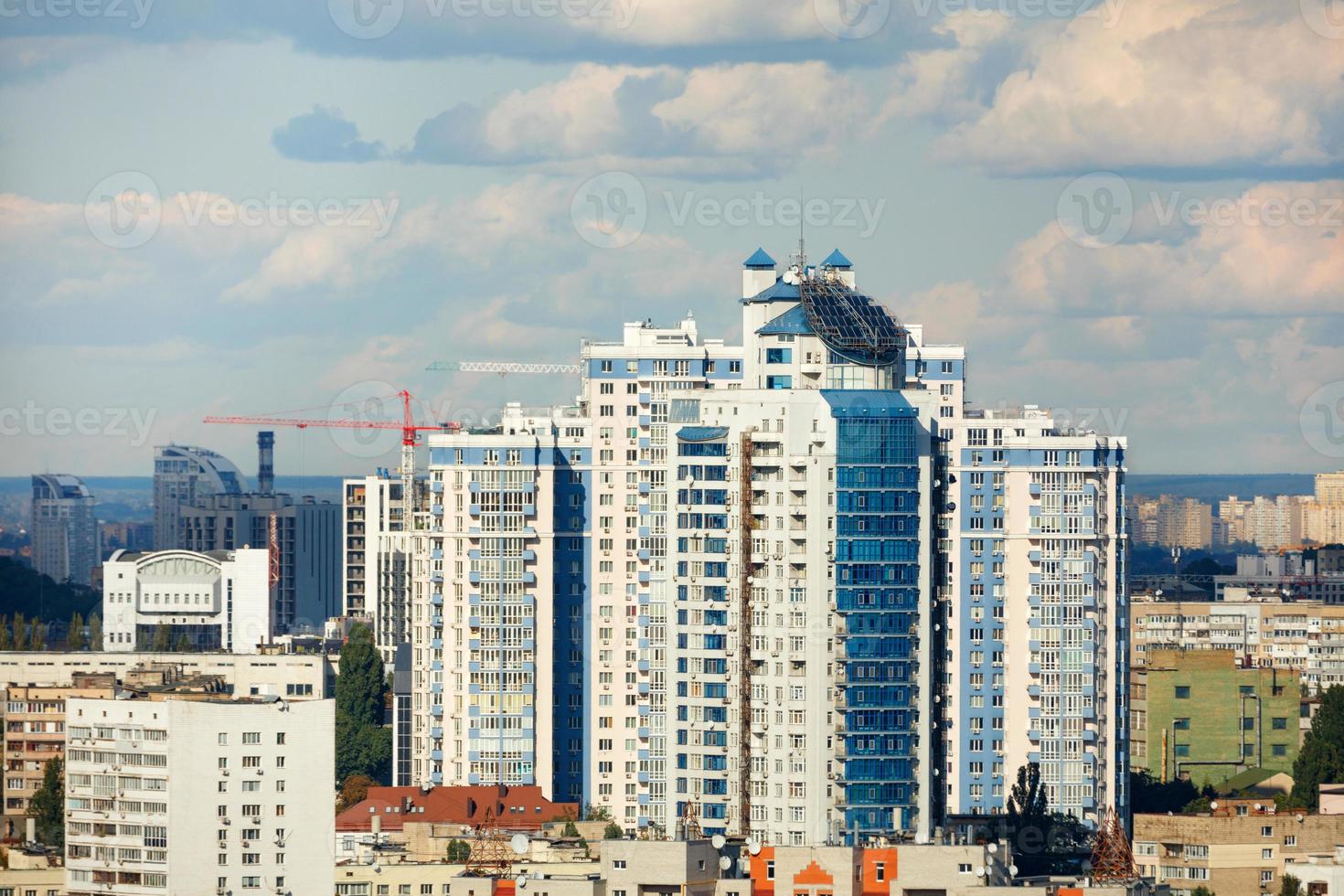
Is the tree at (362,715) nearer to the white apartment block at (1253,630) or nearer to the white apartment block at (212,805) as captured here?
the white apartment block at (1253,630)

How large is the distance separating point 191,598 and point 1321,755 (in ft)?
171

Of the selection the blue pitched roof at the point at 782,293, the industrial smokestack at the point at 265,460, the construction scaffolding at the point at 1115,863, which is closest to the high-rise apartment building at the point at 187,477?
the industrial smokestack at the point at 265,460

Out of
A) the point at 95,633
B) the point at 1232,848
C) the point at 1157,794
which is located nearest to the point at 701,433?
the point at 1232,848

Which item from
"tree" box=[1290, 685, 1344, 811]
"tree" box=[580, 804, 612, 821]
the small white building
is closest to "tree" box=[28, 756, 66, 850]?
"tree" box=[580, 804, 612, 821]

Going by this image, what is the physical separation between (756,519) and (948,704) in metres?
15.5

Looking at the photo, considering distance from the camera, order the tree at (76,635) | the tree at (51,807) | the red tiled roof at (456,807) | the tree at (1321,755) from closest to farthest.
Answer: the tree at (51,807) → the red tiled roof at (456,807) → the tree at (1321,755) → the tree at (76,635)

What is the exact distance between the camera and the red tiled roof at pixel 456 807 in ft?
257

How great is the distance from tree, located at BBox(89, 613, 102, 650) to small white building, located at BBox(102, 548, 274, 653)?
0.37m

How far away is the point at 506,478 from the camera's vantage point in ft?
283

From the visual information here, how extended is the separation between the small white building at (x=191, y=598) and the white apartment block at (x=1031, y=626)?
4527cm

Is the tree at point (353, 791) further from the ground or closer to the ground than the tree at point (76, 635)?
closer to the ground

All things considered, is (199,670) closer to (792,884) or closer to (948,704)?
(948,704)

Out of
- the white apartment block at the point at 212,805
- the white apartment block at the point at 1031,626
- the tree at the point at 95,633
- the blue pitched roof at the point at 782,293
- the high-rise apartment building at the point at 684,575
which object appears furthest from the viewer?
the tree at the point at 95,633

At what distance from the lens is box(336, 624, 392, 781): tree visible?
322 feet
